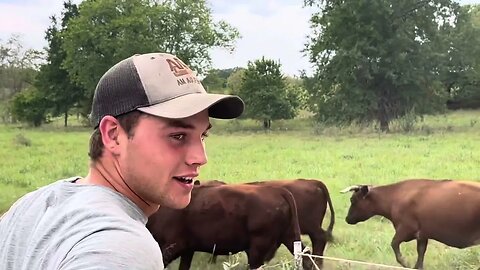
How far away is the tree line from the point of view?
26.8 meters

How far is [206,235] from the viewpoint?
20.5 feet

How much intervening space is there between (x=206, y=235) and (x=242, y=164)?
22.4 ft

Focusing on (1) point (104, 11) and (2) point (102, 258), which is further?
(1) point (104, 11)

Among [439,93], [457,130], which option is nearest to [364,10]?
[439,93]

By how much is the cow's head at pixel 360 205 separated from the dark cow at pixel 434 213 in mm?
323

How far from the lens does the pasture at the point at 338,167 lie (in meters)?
6.90

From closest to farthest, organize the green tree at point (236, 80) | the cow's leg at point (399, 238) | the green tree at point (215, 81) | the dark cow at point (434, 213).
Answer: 1. the dark cow at point (434, 213)
2. the cow's leg at point (399, 238)
3. the green tree at point (236, 80)
4. the green tree at point (215, 81)

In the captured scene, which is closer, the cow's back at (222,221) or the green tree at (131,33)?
the cow's back at (222,221)

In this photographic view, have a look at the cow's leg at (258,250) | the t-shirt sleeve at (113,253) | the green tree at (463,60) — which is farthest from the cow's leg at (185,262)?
the green tree at (463,60)

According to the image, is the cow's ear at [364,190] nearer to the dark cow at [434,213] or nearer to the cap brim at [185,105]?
the dark cow at [434,213]

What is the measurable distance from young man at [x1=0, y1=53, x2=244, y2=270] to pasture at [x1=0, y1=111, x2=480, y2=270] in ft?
14.0

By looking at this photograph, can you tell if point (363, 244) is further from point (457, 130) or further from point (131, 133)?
point (457, 130)

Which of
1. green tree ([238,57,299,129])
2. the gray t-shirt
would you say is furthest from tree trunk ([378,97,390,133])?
the gray t-shirt

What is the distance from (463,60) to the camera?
29.0 metres
